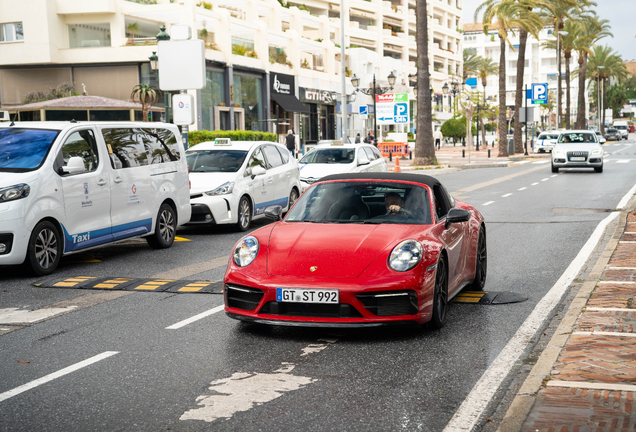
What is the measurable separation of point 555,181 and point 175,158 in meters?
18.4

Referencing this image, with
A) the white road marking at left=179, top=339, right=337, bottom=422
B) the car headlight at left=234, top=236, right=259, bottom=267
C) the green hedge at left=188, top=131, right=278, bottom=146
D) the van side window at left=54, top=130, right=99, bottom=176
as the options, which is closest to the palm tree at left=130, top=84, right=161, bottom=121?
the green hedge at left=188, top=131, right=278, bottom=146

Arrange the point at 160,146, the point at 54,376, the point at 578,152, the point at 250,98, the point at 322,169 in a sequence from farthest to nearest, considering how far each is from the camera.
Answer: the point at 250,98 < the point at 578,152 < the point at 322,169 < the point at 160,146 < the point at 54,376

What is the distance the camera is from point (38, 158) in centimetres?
999

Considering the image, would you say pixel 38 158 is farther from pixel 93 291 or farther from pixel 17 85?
pixel 17 85

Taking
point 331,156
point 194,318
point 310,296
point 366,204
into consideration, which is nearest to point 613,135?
point 331,156

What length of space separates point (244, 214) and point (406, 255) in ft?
28.2

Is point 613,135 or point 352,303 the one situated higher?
point 613,135

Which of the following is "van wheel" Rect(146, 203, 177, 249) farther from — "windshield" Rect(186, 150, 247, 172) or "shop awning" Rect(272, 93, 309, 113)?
"shop awning" Rect(272, 93, 309, 113)

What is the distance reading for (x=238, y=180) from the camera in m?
14.4

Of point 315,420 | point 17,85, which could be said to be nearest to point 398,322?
point 315,420

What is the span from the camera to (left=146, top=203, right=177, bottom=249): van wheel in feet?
40.0

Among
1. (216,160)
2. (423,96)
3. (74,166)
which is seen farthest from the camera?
(423,96)

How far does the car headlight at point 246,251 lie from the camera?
254 inches

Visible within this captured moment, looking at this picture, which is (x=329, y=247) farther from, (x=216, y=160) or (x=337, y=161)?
(x=337, y=161)
